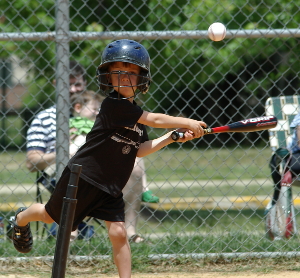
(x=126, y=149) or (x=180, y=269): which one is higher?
(x=126, y=149)

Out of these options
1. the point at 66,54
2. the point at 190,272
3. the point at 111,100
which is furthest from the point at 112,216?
the point at 66,54

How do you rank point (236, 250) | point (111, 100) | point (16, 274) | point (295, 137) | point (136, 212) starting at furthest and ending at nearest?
point (295, 137), point (136, 212), point (236, 250), point (16, 274), point (111, 100)

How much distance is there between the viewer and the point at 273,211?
15.3ft

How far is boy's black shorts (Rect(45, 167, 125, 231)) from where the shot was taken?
125 inches

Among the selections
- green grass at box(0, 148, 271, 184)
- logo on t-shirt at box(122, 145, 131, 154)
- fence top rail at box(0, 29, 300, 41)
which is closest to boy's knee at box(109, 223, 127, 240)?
logo on t-shirt at box(122, 145, 131, 154)

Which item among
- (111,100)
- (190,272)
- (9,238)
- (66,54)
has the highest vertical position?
(66,54)

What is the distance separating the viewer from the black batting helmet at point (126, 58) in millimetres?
3107

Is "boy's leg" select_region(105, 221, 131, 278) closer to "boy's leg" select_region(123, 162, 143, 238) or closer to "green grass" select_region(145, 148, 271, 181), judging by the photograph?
"boy's leg" select_region(123, 162, 143, 238)

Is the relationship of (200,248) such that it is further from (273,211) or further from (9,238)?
(9,238)

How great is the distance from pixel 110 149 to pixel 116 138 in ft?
0.26

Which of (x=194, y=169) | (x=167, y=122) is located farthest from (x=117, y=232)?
(x=194, y=169)

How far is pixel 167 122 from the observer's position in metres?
3.14

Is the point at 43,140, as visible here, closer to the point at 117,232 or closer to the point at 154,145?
the point at 154,145

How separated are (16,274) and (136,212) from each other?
120cm
